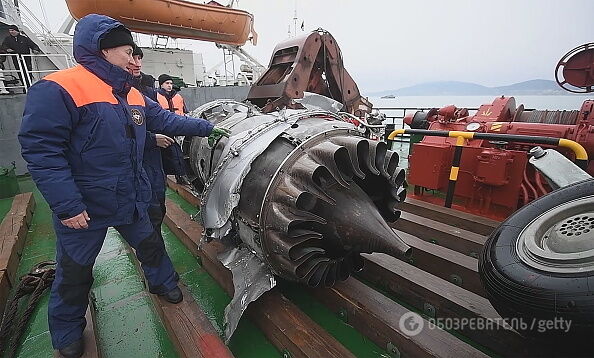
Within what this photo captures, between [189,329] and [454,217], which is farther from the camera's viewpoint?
[454,217]

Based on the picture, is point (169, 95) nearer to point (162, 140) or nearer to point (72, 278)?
point (162, 140)

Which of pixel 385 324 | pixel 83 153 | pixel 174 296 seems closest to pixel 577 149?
pixel 385 324

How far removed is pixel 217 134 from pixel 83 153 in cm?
81

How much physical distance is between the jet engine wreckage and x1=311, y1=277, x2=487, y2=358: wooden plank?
0.54 feet

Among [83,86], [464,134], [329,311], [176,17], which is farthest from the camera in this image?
[176,17]

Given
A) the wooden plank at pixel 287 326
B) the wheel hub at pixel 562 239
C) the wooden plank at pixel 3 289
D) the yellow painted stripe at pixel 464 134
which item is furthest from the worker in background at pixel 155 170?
the yellow painted stripe at pixel 464 134

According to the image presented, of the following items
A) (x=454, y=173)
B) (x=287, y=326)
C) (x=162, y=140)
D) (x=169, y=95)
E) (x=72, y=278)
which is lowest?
(x=287, y=326)

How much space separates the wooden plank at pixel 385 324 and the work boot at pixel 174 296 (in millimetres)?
825

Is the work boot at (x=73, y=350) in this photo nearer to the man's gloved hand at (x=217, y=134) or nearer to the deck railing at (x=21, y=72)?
the man's gloved hand at (x=217, y=134)

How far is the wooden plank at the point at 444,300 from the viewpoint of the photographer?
1345 millimetres

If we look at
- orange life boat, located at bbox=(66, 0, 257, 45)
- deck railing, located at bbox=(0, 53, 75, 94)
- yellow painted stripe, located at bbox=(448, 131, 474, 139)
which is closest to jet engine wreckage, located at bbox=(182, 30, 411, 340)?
yellow painted stripe, located at bbox=(448, 131, 474, 139)

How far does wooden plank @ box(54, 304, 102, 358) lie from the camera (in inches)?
59.5

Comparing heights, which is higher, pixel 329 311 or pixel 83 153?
pixel 83 153

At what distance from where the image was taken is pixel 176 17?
27.4 feet
